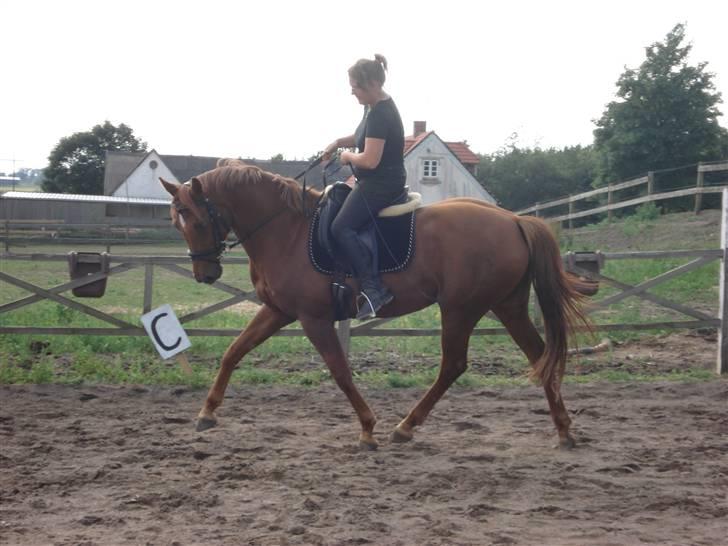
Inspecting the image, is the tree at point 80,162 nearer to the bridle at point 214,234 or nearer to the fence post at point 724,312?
the fence post at point 724,312

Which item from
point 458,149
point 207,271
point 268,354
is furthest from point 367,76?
point 458,149

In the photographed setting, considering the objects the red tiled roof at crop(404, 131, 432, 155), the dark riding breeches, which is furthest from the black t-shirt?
the red tiled roof at crop(404, 131, 432, 155)

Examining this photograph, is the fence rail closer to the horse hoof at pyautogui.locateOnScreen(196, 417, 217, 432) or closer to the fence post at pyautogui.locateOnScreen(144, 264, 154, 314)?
the fence post at pyautogui.locateOnScreen(144, 264, 154, 314)

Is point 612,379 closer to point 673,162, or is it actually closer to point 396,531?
point 396,531

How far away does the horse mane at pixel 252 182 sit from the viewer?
6.50 m

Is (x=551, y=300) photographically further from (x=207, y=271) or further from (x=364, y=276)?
(x=207, y=271)

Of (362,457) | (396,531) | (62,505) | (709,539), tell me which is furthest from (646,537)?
(62,505)

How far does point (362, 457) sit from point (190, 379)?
3277mm

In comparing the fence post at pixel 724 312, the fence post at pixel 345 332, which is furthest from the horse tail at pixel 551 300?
the fence post at pixel 724 312

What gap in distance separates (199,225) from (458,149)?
4572cm

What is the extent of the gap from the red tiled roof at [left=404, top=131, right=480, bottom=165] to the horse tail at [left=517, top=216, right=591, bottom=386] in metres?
39.9

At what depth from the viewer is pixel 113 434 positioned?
21.4ft

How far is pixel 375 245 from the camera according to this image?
630 centimetres

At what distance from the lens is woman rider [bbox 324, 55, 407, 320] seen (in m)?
6.11
